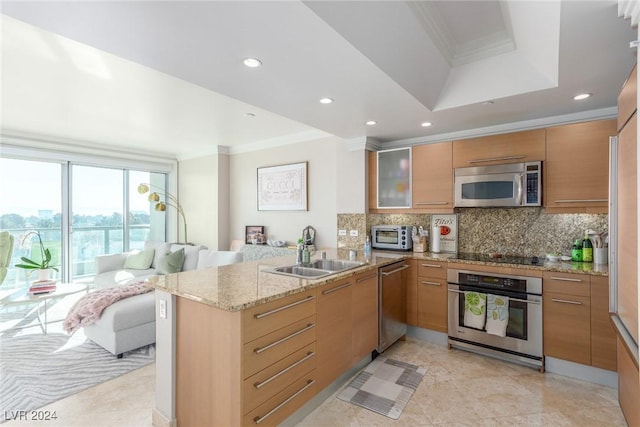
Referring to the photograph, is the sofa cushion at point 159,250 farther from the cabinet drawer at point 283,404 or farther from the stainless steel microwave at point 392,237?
the cabinet drawer at point 283,404

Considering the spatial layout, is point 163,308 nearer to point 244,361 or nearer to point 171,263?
point 244,361

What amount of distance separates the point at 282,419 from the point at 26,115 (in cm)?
485

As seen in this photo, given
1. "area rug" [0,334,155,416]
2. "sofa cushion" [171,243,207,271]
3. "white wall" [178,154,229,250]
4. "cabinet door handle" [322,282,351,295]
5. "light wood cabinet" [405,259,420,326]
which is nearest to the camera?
"cabinet door handle" [322,282,351,295]

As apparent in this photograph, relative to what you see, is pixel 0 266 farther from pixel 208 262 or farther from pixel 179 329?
pixel 179 329

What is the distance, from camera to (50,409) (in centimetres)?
212

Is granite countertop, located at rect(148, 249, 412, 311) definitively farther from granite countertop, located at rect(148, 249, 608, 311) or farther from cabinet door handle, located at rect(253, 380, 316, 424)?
cabinet door handle, located at rect(253, 380, 316, 424)

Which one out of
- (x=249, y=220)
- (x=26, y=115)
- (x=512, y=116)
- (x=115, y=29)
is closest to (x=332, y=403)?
(x=115, y=29)

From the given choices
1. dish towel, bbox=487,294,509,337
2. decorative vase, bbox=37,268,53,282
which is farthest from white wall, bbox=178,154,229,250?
dish towel, bbox=487,294,509,337

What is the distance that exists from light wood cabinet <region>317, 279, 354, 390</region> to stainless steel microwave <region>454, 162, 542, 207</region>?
66.0 inches

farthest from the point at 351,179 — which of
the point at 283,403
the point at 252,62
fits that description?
the point at 283,403

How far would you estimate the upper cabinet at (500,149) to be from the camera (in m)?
2.83

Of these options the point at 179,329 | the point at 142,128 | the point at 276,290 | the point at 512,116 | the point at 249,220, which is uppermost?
the point at 142,128

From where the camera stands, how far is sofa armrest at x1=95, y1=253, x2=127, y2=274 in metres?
4.85

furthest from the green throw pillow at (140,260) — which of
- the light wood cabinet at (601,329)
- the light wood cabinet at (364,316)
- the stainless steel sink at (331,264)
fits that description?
the light wood cabinet at (601,329)
